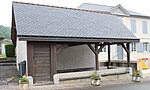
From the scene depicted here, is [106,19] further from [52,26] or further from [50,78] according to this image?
[50,78]

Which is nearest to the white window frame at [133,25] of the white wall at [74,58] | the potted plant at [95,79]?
the white wall at [74,58]

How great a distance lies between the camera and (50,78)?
37.6 ft

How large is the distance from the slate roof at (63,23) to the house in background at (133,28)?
8387 millimetres

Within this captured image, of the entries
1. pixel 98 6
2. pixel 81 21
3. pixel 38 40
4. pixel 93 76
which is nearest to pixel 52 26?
pixel 38 40

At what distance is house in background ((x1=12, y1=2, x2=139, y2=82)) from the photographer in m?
10.9

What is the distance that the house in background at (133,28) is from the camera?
2438 cm

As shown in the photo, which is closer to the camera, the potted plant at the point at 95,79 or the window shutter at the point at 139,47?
the potted plant at the point at 95,79

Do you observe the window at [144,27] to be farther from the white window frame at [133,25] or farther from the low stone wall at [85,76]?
the low stone wall at [85,76]

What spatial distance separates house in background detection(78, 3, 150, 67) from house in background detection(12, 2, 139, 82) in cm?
820

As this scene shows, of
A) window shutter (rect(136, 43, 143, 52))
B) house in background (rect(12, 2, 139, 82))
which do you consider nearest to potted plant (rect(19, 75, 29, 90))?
house in background (rect(12, 2, 139, 82))

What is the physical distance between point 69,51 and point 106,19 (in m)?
3.98

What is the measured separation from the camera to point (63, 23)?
12875 millimetres

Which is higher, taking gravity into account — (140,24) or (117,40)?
(140,24)

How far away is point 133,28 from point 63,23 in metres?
15.1
